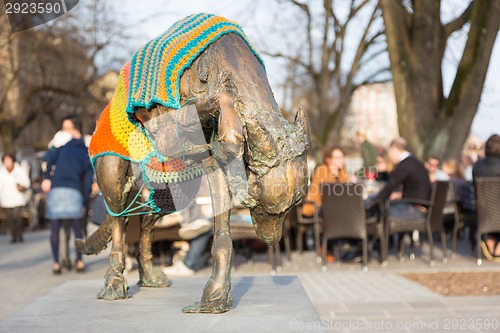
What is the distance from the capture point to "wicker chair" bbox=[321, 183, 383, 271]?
9984 mm

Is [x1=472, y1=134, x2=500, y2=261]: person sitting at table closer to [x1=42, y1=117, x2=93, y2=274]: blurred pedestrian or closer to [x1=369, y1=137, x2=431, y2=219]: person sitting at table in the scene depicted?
[x1=369, y1=137, x2=431, y2=219]: person sitting at table

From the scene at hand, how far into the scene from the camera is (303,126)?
12.0ft

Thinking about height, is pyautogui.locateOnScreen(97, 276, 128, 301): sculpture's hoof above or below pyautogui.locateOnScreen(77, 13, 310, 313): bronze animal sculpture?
below

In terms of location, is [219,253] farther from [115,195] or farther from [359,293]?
[359,293]

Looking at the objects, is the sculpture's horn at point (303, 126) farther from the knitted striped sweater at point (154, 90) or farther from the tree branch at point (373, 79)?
the tree branch at point (373, 79)

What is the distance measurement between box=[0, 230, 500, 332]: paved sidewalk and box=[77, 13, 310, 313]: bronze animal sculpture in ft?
2.33

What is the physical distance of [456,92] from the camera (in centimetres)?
1445

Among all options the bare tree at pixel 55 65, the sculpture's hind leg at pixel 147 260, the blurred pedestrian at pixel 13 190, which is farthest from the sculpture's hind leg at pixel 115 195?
the bare tree at pixel 55 65

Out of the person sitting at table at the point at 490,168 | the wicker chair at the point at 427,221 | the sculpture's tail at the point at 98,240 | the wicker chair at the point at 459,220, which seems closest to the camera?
the sculpture's tail at the point at 98,240

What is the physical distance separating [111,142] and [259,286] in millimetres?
1691

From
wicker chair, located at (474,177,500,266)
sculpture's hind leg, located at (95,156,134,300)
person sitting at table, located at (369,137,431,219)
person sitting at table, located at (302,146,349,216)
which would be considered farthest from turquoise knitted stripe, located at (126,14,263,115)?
wicker chair, located at (474,177,500,266)

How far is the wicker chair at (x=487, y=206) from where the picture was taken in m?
10.6

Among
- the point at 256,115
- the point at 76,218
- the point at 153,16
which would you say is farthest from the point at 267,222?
the point at 153,16

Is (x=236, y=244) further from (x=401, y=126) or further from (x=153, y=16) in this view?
(x=153, y=16)
